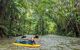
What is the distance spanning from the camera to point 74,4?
119 feet

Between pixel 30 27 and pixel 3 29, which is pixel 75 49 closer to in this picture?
pixel 3 29

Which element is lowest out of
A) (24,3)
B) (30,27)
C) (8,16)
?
(30,27)

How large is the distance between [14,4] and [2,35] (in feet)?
20.3

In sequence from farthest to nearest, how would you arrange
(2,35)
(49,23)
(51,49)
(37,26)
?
(49,23) → (37,26) → (2,35) → (51,49)

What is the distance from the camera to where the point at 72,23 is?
131ft

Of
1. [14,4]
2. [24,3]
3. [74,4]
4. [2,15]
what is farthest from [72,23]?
[2,15]

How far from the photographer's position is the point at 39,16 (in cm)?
5097

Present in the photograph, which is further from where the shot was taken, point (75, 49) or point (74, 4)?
point (74, 4)

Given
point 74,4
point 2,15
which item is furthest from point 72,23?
point 2,15

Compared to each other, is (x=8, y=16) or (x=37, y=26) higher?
(x=8, y=16)

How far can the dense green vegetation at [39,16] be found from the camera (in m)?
31.6

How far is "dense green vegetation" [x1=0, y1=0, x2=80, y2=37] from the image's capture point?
104 feet

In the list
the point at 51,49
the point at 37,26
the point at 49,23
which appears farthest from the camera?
the point at 49,23

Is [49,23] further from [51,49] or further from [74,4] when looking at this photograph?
[51,49]
